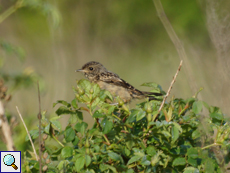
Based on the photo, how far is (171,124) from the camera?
6.12 ft

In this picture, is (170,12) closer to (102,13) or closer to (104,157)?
(102,13)

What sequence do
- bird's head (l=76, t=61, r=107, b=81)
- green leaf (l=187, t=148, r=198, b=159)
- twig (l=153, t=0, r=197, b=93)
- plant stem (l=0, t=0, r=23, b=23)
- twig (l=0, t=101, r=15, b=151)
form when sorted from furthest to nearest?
bird's head (l=76, t=61, r=107, b=81) < plant stem (l=0, t=0, r=23, b=23) < twig (l=0, t=101, r=15, b=151) < twig (l=153, t=0, r=197, b=93) < green leaf (l=187, t=148, r=198, b=159)

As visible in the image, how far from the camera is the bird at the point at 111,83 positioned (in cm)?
551

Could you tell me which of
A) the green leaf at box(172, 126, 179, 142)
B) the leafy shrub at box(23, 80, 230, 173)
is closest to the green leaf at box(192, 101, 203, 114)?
the leafy shrub at box(23, 80, 230, 173)

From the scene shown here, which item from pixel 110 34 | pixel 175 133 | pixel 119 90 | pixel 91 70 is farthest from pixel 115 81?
pixel 110 34

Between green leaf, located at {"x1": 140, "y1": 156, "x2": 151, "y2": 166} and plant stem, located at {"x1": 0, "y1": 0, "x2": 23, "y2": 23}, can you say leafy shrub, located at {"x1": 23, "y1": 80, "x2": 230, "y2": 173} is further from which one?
plant stem, located at {"x1": 0, "y1": 0, "x2": 23, "y2": 23}

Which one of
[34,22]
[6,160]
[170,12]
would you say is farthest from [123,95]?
[34,22]

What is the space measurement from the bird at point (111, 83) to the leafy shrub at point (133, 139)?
3.16 m

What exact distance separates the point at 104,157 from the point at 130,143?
6.8 inches

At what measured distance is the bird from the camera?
5508 mm

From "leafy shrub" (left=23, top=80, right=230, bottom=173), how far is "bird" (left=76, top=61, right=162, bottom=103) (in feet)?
10.4

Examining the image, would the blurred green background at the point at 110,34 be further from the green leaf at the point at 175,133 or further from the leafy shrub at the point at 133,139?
the green leaf at the point at 175,133

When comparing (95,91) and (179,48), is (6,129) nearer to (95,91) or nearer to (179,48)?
(95,91)

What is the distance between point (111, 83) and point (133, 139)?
3751 millimetres
